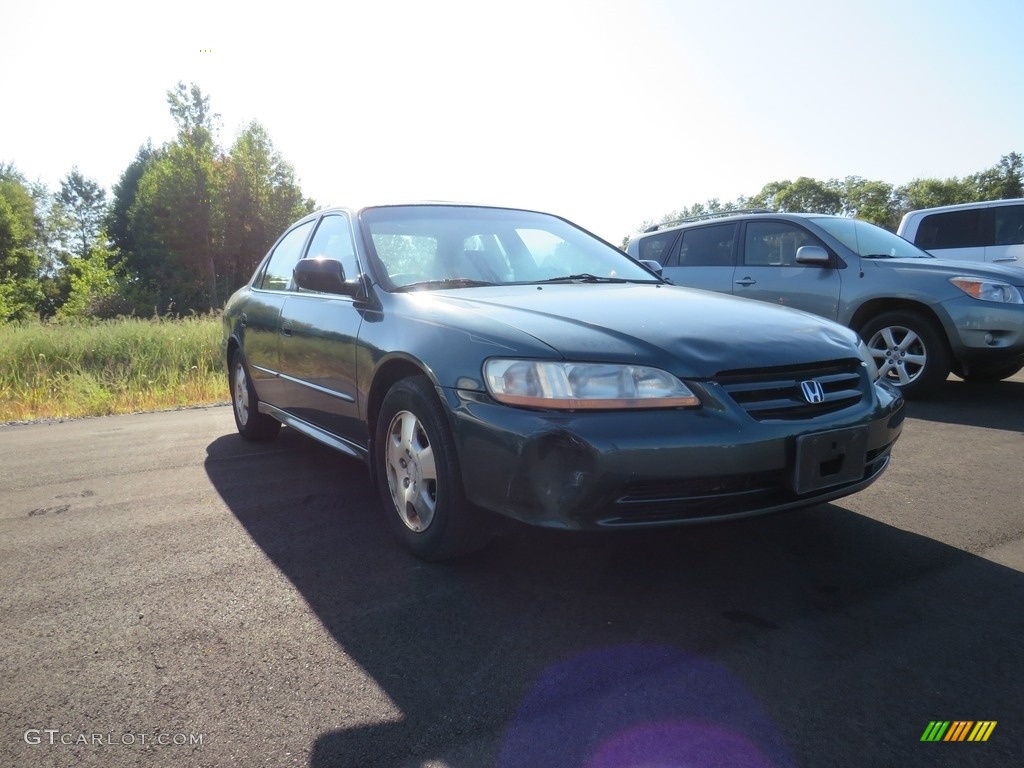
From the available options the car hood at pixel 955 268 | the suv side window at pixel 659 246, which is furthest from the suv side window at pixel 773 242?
the suv side window at pixel 659 246

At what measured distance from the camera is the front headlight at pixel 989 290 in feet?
18.7

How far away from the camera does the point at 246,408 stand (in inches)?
209

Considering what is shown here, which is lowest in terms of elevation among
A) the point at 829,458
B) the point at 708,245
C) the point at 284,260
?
the point at 829,458

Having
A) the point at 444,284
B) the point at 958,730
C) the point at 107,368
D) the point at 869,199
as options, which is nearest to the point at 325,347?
the point at 444,284

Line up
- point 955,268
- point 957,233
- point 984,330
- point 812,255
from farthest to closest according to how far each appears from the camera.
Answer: point 957,233 < point 812,255 < point 955,268 < point 984,330

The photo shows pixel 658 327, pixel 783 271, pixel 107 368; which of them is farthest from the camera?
pixel 107 368

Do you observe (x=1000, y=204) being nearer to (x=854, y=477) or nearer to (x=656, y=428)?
(x=854, y=477)

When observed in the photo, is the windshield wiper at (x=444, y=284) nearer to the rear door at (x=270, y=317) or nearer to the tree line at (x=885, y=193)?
the rear door at (x=270, y=317)

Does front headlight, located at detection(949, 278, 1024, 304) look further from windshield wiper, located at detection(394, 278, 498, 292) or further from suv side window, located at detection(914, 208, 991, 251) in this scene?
windshield wiper, located at detection(394, 278, 498, 292)

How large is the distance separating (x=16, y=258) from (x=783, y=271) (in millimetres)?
58859

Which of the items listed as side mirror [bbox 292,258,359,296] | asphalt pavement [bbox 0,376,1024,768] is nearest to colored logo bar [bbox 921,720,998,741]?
asphalt pavement [bbox 0,376,1024,768]

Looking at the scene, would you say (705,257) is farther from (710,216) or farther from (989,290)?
(989,290)

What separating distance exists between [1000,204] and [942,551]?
7.93 meters

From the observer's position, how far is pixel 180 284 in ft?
172
